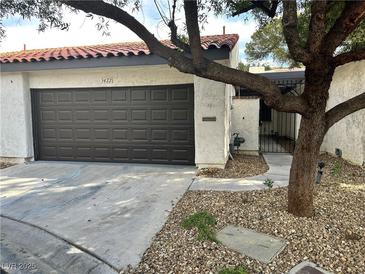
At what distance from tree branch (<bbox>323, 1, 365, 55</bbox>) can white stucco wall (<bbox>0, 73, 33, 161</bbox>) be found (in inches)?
332

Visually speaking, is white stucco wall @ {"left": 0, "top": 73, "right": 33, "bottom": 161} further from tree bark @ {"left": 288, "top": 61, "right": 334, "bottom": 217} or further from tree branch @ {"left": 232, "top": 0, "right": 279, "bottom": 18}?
A: tree bark @ {"left": 288, "top": 61, "right": 334, "bottom": 217}

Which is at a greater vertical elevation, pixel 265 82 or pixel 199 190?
pixel 265 82

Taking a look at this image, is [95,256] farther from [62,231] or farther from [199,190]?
[199,190]

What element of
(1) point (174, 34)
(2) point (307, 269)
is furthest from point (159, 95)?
(2) point (307, 269)

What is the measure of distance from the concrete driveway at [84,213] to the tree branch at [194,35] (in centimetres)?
241

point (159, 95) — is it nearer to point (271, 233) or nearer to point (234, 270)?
point (271, 233)

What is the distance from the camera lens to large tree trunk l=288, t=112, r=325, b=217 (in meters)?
3.88

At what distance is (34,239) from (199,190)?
10.00ft

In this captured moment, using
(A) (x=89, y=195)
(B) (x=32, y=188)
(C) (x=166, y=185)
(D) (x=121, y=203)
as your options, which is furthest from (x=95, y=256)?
(B) (x=32, y=188)

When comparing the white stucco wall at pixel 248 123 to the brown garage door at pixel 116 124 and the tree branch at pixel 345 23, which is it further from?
the tree branch at pixel 345 23

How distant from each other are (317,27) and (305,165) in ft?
5.78

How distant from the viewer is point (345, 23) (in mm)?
3408

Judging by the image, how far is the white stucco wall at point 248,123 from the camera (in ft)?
33.2

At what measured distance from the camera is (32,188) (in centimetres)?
637
